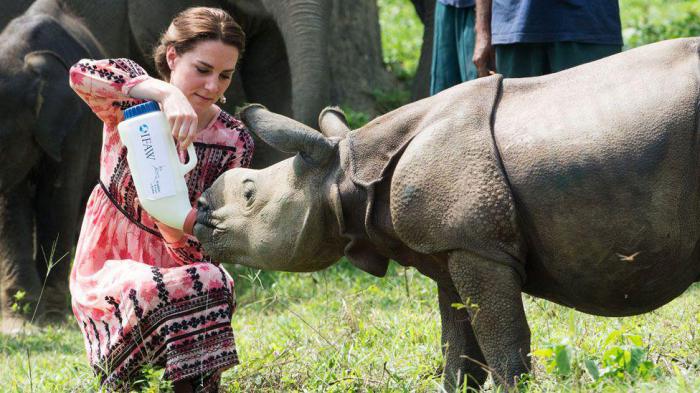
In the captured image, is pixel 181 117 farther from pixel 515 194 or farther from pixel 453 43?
pixel 453 43

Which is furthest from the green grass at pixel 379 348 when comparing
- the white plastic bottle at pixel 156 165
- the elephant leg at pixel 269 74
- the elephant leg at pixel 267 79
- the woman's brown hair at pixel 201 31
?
the elephant leg at pixel 269 74

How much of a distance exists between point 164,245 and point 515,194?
1555mm

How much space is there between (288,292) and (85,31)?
268 cm

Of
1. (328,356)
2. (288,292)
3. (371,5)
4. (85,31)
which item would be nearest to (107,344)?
(328,356)

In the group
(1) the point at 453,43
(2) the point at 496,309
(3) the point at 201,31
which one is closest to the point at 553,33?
(1) the point at 453,43

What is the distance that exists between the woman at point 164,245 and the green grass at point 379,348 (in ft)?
0.59

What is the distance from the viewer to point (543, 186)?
371cm

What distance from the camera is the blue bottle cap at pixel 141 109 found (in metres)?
4.23

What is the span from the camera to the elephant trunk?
7457 millimetres

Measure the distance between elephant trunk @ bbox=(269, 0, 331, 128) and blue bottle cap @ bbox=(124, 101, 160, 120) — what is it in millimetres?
3130

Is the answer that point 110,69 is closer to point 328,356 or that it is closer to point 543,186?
point 328,356

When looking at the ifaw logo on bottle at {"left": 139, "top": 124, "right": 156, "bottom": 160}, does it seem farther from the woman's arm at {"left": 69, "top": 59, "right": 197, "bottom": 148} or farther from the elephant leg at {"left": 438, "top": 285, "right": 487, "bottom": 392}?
the elephant leg at {"left": 438, "top": 285, "right": 487, "bottom": 392}

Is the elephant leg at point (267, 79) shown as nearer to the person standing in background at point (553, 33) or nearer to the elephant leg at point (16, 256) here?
the elephant leg at point (16, 256)

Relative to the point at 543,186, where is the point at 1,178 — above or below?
below
